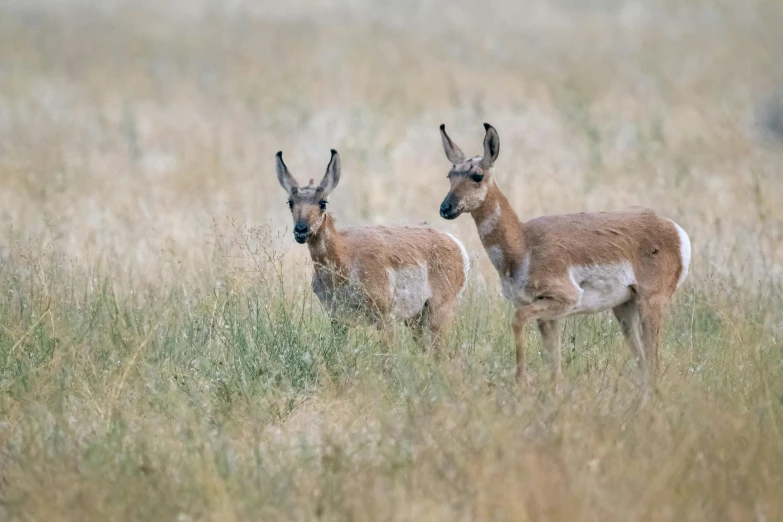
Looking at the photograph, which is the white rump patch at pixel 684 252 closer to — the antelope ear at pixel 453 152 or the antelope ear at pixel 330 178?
the antelope ear at pixel 453 152

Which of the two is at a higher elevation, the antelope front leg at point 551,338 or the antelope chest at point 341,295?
the antelope chest at point 341,295

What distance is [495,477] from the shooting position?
5.23m

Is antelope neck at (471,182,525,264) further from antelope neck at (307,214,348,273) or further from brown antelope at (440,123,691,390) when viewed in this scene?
antelope neck at (307,214,348,273)

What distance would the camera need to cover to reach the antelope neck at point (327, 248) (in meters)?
8.65

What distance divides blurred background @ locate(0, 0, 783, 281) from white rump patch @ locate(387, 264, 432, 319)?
2.76ft

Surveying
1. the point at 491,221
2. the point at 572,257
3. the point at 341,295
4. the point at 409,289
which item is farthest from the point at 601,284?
the point at 341,295

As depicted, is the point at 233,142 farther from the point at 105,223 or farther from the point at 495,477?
the point at 495,477

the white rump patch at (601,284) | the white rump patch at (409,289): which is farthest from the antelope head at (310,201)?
the white rump patch at (601,284)

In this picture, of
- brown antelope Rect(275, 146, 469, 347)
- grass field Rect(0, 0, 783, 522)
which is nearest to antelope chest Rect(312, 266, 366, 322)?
brown antelope Rect(275, 146, 469, 347)

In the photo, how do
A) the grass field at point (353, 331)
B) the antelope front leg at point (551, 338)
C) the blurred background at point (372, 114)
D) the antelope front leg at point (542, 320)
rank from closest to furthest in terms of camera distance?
the grass field at point (353, 331), the antelope front leg at point (542, 320), the antelope front leg at point (551, 338), the blurred background at point (372, 114)

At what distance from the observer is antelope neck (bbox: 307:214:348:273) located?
8648 millimetres

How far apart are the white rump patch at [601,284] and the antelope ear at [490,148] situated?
2.80ft

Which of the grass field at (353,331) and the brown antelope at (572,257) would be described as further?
the brown antelope at (572,257)

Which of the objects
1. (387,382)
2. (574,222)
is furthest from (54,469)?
(574,222)
